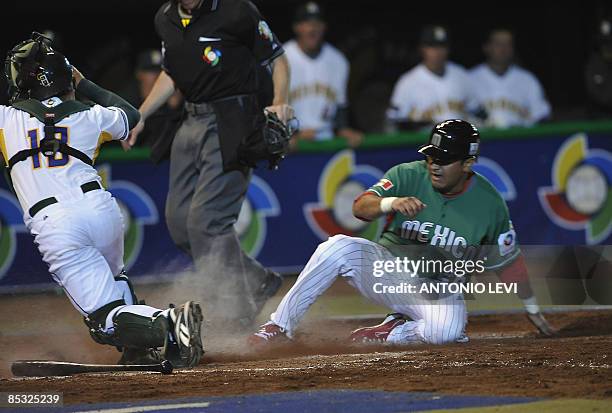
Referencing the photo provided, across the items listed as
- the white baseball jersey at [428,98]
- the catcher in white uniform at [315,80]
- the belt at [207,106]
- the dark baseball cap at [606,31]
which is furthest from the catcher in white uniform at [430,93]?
the belt at [207,106]

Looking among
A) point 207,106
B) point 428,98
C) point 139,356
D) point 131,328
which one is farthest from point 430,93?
point 131,328

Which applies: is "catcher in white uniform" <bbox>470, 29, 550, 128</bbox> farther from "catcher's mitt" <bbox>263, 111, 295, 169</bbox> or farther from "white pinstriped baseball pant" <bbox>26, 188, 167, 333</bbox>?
"white pinstriped baseball pant" <bbox>26, 188, 167, 333</bbox>

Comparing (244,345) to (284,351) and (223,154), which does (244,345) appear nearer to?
(284,351)

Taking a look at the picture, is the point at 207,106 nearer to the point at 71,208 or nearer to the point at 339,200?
the point at 71,208

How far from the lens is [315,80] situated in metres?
10.5

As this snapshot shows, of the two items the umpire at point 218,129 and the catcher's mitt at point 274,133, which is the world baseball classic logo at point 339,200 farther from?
the catcher's mitt at point 274,133

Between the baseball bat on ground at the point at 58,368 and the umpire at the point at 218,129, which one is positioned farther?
the umpire at the point at 218,129

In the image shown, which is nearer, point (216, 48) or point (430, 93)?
point (216, 48)

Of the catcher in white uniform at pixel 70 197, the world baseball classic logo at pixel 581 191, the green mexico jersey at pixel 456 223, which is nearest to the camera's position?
the catcher in white uniform at pixel 70 197

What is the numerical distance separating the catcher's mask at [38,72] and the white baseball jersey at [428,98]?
523 centimetres

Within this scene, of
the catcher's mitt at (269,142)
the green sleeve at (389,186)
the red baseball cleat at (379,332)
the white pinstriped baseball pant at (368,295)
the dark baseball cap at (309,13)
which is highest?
the dark baseball cap at (309,13)

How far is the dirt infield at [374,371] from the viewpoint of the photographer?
5.25 metres

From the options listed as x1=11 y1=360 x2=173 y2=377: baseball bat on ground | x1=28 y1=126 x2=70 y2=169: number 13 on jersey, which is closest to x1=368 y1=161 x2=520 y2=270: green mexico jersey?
x1=11 y1=360 x2=173 y2=377: baseball bat on ground

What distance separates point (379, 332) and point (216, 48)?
6.56 ft
